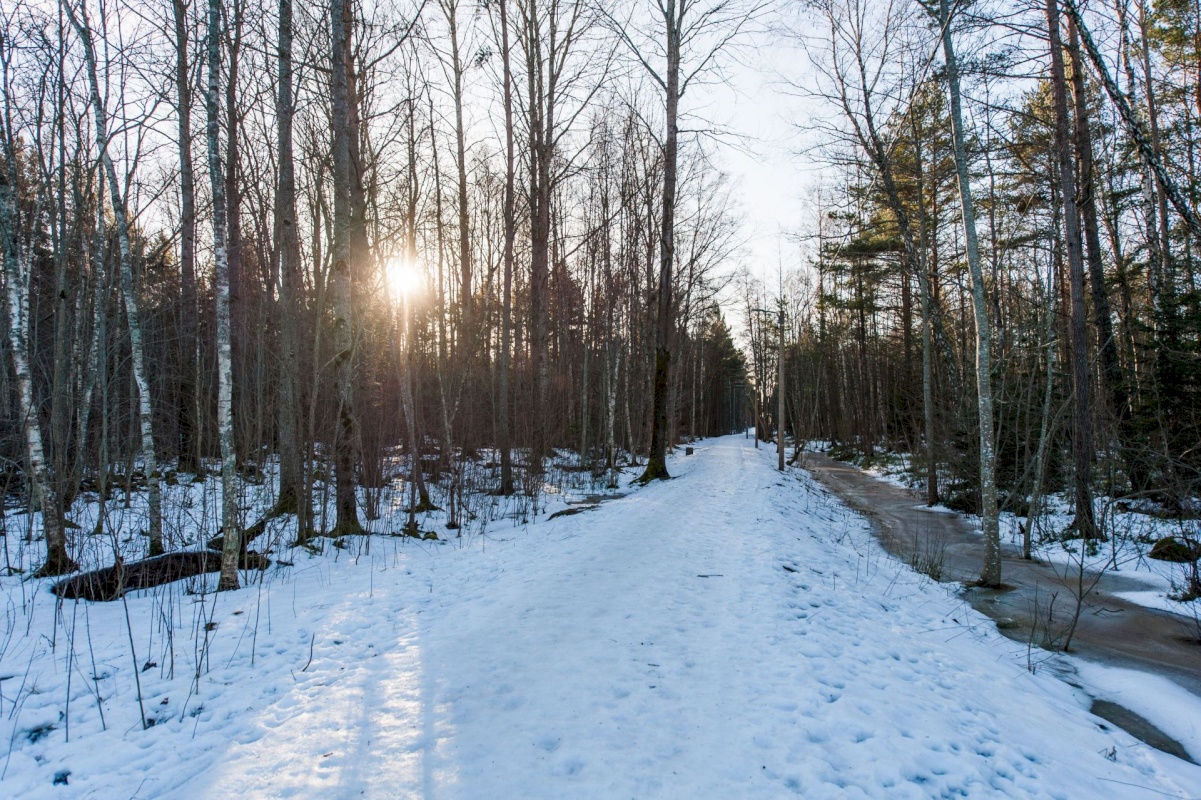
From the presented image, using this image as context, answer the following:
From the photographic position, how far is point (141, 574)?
5.82 metres

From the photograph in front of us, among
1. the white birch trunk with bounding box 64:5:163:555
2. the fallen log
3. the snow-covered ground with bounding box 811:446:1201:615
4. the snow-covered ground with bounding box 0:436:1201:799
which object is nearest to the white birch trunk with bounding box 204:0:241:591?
the fallen log

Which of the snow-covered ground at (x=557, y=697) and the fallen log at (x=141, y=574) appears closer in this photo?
the snow-covered ground at (x=557, y=697)

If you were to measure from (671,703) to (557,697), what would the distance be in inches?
28.5

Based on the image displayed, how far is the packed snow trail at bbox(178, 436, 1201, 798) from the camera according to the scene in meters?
2.75

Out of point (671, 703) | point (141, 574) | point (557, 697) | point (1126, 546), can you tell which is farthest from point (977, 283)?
point (141, 574)

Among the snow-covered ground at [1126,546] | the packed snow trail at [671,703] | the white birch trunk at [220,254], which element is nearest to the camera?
the packed snow trail at [671,703]

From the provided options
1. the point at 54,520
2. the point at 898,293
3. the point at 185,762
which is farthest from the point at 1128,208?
the point at 54,520

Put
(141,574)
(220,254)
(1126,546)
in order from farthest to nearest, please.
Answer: (1126,546) < (141,574) < (220,254)

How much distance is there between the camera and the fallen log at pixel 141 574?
17.9 feet

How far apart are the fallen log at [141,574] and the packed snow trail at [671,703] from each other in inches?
85.6

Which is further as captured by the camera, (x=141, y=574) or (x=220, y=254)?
(x=141, y=574)

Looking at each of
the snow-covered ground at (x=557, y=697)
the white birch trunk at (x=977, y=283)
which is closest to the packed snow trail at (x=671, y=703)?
the snow-covered ground at (x=557, y=697)

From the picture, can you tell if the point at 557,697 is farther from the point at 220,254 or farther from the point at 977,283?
the point at 977,283

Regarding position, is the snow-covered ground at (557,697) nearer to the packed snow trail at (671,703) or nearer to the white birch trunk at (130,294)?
the packed snow trail at (671,703)
